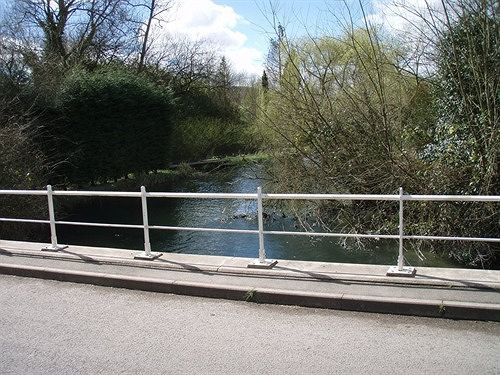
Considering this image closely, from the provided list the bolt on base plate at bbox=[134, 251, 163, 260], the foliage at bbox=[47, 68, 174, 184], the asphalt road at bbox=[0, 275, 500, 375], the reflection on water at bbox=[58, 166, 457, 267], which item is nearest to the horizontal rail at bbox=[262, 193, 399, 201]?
the asphalt road at bbox=[0, 275, 500, 375]

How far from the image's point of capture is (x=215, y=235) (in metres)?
15.2

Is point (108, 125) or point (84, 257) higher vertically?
point (108, 125)

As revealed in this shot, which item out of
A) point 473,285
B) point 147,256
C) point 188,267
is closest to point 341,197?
point 473,285

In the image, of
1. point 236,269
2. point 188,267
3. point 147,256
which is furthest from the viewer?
point 147,256

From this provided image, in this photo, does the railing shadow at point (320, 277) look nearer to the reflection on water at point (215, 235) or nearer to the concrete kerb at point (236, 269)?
the concrete kerb at point (236, 269)

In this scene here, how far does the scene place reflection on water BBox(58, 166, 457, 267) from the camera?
1261cm

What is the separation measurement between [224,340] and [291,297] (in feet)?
3.49

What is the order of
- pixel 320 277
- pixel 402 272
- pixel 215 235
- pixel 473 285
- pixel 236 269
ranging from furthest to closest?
pixel 215 235 < pixel 236 269 < pixel 320 277 < pixel 402 272 < pixel 473 285

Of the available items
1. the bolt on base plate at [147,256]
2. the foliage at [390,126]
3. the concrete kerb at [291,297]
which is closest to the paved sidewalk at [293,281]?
the concrete kerb at [291,297]

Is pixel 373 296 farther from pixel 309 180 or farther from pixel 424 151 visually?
pixel 309 180

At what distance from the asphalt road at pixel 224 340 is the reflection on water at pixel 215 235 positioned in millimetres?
6931

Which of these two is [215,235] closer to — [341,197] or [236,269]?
[236,269]

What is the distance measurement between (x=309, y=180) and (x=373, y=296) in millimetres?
8791

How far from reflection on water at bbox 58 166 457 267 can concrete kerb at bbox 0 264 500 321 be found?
6.52 metres
